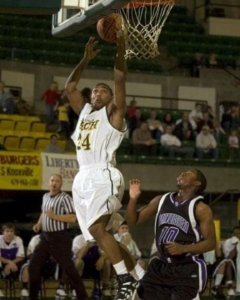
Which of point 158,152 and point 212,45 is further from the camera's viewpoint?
point 212,45

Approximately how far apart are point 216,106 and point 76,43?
445 centimetres

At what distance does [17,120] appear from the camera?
1955 cm

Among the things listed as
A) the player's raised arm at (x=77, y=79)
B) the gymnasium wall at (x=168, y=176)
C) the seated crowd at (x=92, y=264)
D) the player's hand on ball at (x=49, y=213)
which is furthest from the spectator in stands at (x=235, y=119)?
the player's raised arm at (x=77, y=79)

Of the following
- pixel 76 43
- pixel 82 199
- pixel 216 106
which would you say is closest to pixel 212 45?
pixel 216 106

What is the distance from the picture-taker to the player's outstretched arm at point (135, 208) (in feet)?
25.6

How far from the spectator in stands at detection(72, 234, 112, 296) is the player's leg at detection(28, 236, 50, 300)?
212 cm

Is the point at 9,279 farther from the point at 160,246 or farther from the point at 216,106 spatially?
the point at 216,106

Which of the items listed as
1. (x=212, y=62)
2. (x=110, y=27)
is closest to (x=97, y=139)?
(x=110, y=27)

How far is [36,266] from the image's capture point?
11625 mm

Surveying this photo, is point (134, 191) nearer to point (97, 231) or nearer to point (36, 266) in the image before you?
point (97, 231)

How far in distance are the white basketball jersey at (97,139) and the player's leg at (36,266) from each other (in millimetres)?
3943

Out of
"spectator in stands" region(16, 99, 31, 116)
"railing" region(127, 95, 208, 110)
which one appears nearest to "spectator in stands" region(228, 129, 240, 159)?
"railing" region(127, 95, 208, 110)

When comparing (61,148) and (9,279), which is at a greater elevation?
(61,148)

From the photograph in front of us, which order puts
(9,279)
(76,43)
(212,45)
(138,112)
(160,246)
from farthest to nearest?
(212,45) < (76,43) < (138,112) < (9,279) < (160,246)
